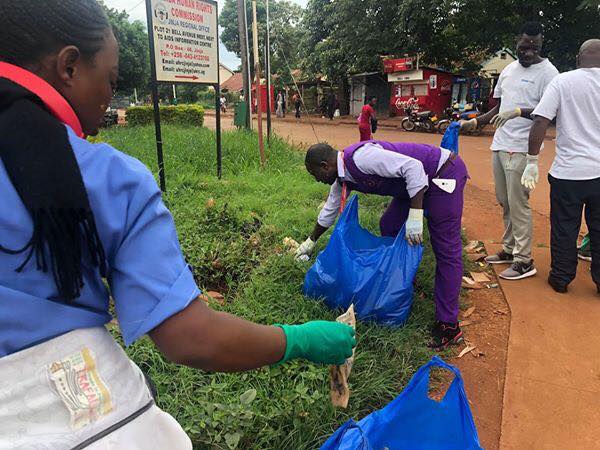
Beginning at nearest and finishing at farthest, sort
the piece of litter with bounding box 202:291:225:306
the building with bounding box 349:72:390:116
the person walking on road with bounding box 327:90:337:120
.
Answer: the piece of litter with bounding box 202:291:225:306
the building with bounding box 349:72:390:116
the person walking on road with bounding box 327:90:337:120

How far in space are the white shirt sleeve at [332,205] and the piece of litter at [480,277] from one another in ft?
4.61

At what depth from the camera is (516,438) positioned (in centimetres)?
215

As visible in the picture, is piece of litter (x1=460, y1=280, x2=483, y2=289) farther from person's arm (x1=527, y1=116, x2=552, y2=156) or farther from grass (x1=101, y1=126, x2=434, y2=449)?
person's arm (x1=527, y1=116, x2=552, y2=156)

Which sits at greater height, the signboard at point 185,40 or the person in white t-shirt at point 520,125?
the signboard at point 185,40

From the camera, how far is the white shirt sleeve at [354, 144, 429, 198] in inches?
103

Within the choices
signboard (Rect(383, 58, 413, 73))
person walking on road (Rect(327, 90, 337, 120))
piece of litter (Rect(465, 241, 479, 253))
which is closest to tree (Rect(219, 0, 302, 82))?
person walking on road (Rect(327, 90, 337, 120))

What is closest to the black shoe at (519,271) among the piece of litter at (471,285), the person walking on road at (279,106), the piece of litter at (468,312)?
the piece of litter at (471,285)

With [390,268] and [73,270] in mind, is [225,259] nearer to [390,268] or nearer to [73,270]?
[390,268]

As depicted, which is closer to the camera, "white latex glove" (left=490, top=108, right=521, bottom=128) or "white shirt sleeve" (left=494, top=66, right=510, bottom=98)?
"white latex glove" (left=490, top=108, right=521, bottom=128)

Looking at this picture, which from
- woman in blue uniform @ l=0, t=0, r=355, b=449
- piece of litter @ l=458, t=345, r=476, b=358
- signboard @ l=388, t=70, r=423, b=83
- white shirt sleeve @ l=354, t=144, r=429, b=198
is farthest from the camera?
signboard @ l=388, t=70, r=423, b=83

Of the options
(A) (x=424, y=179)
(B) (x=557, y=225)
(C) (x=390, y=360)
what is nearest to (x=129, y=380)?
(C) (x=390, y=360)

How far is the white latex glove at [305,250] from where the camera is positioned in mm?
3412

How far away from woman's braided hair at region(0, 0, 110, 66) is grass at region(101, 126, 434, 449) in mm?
1553

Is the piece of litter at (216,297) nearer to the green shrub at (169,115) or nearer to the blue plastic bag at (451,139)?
the blue plastic bag at (451,139)
